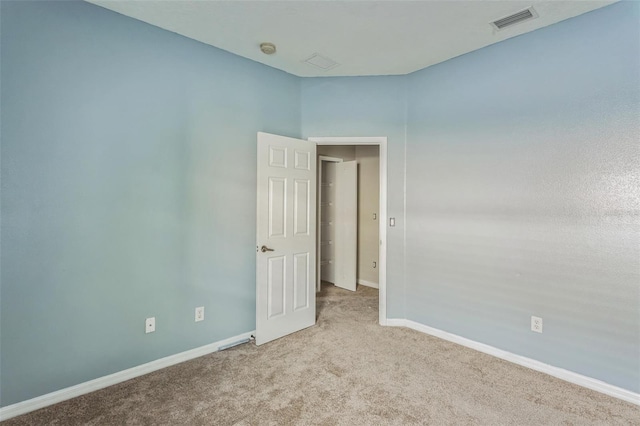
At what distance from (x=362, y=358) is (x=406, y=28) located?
8.95ft

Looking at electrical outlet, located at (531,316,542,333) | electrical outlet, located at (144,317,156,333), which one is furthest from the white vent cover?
electrical outlet, located at (531,316,542,333)

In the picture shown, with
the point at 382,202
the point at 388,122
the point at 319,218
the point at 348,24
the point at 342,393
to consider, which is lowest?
the point at 342,393

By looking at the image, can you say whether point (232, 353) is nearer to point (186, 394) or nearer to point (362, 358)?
point (186, 394)

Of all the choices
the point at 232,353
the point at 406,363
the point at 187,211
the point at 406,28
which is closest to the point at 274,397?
the point at 232,353

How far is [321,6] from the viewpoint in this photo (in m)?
2.10

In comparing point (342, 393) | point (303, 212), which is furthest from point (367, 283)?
point (342, 393)

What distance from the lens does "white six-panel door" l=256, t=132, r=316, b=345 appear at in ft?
9.32

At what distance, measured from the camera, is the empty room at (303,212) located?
1920mm

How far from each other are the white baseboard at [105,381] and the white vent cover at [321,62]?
9.05 ft

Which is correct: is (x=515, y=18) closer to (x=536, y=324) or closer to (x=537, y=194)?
(x=537, y=194)

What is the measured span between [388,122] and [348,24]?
1.18m

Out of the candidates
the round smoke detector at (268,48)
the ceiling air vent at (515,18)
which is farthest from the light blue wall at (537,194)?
the round smoke detector at (268,48)

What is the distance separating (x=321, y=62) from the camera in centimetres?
296

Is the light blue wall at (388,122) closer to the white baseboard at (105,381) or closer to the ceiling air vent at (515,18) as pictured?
the ceiling air vent at (515,18)
